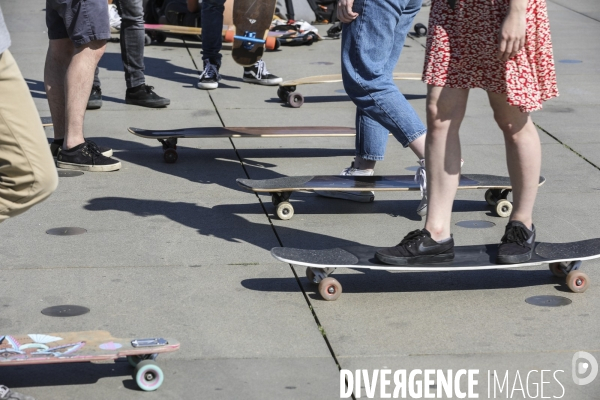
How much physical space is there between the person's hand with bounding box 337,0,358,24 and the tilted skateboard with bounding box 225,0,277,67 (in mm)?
3248

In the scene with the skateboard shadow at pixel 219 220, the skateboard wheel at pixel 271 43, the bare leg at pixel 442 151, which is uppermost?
the bare leg at pixel 442 151

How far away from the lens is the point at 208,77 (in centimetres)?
860

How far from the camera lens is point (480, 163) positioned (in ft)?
20.7

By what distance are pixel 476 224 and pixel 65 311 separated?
234cm

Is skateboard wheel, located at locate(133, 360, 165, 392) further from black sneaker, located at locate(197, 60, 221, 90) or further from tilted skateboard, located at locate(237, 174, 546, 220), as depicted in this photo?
black sneaker, located at locate(197, 60, 221, 90)

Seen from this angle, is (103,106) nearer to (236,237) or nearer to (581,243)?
(236,237)

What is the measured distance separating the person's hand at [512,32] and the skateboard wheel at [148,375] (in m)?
1.84

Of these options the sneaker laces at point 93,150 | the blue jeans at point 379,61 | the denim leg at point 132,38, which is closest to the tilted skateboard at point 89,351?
the blue jeans at point 379,61

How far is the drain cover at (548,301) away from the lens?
13.1ft

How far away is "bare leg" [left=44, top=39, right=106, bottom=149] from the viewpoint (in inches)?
237

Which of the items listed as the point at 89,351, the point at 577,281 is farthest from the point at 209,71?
the point at 89,351

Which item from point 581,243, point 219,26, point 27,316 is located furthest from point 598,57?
point 27,316

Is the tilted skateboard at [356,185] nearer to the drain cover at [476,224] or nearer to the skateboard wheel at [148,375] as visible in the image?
the drain cover at [476,224]

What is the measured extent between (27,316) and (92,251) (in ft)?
2.76
